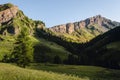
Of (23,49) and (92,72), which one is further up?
(23,49)

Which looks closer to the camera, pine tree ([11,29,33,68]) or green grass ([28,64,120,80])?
pine tree ([11,29,33,68])

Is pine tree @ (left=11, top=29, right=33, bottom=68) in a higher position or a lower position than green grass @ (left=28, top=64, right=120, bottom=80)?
higher

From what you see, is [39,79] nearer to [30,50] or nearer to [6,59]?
[30,50]

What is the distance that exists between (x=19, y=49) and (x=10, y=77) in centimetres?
5961

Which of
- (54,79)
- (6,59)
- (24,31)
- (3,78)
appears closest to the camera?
(3,78)

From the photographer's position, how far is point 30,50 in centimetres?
7656

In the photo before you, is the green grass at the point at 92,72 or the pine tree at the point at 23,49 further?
the green grass at the point at 92,72

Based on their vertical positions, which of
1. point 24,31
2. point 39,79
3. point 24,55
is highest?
point 24,31

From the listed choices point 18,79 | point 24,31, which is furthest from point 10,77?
point 24,31

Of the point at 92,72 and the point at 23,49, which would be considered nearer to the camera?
the point at 23,49

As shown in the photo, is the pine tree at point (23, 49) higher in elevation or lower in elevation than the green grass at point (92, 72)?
higher

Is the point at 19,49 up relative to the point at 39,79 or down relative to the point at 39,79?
up

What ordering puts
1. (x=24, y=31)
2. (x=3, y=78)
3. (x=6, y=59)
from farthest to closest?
(x=6, y=59) < (x=24, y=31) < (x=3, y=78)

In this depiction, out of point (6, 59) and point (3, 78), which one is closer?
point (3, 78)
